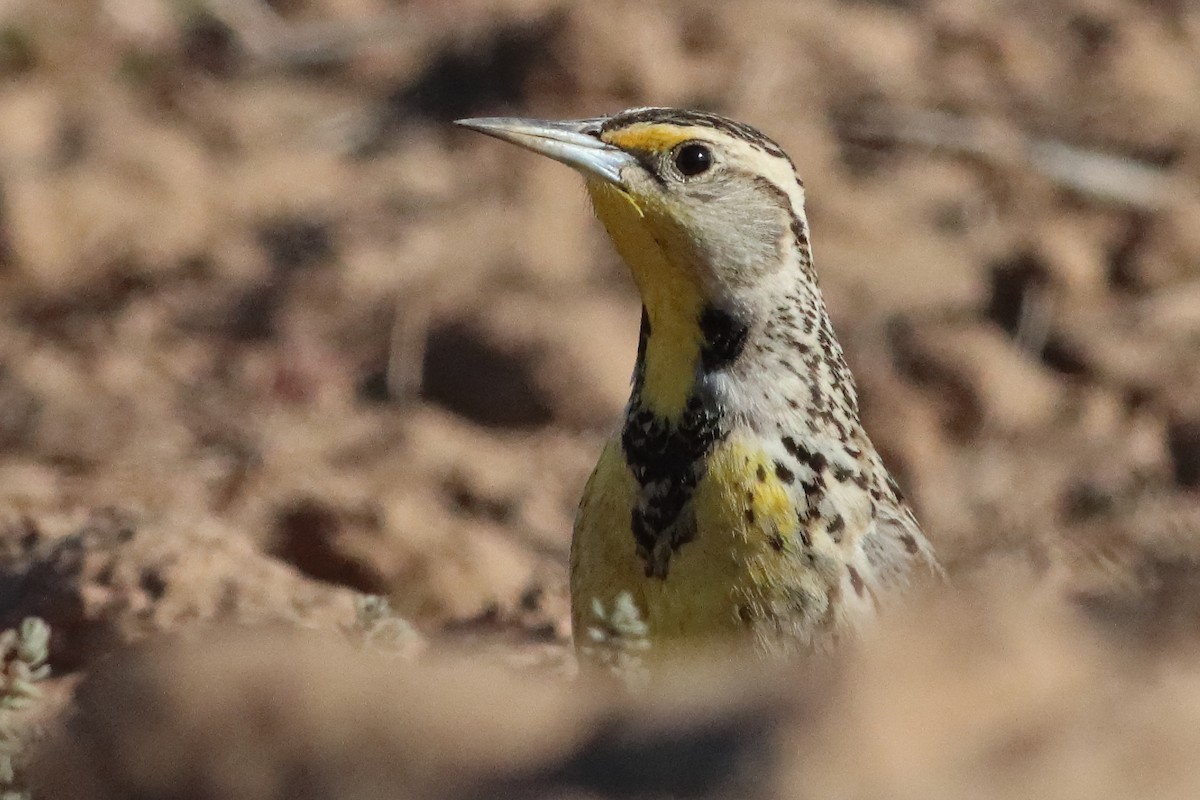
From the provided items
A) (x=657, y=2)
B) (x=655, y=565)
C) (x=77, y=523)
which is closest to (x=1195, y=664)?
(x=655, y=565)

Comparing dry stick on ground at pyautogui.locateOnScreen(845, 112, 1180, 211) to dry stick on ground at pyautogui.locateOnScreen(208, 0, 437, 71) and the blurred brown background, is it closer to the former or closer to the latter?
the blurred brown background

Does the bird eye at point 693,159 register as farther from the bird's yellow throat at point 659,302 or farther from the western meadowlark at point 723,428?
the bird's yellow throat at point 659,302

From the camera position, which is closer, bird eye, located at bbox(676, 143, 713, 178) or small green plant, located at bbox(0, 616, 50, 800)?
small green plant, located at bbox(0, 616, 50, 800)

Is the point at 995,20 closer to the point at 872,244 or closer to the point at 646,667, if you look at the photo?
the point at 872,244

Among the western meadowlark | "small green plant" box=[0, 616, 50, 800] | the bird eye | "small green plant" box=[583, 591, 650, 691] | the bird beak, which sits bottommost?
"small green plant" box=[0, 616, 50, 800]

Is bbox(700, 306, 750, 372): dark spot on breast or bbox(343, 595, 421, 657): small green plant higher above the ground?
bbox(700, 306, 750, 372): dark spot on breast

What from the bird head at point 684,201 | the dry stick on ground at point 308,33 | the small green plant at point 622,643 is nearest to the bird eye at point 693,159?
the bird head at point 684,201

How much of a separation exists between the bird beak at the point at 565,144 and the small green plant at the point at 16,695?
1397 mm

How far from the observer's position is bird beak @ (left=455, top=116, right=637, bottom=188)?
4.42 meters

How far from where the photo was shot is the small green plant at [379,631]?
12.6ft

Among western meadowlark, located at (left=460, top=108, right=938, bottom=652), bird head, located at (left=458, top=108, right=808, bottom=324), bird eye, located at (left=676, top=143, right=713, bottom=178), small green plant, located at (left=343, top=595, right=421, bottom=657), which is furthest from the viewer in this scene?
bird eye, located at (left=676, top=143, right=713, bottom=178)

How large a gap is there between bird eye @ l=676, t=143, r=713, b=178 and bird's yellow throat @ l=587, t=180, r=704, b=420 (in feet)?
0.50

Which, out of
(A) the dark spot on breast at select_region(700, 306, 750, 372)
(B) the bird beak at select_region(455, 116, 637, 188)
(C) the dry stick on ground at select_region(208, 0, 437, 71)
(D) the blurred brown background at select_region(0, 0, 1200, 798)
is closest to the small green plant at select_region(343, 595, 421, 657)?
(D) the blurred brown background at select_region(0, 0, 1200, 798)

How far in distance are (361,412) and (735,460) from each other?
3.44 meters
